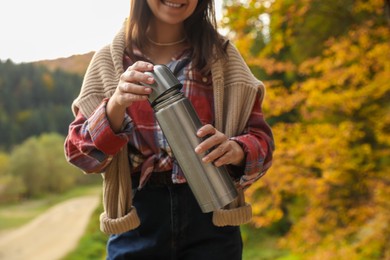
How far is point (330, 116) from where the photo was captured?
A: 3455mm

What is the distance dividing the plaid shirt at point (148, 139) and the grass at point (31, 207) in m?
3.31

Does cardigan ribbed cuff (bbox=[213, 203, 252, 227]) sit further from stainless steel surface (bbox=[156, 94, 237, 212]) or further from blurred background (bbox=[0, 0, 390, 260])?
blurred background (bbox=[0, 0, 390, 260])

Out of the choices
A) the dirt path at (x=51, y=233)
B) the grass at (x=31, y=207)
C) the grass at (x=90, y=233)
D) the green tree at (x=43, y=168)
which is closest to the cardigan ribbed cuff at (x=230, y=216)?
the grass at (x=90, y=233)

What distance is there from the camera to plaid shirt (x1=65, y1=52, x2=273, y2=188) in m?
0.88

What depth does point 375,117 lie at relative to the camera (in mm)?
3102

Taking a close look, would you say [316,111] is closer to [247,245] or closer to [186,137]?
[186,137]

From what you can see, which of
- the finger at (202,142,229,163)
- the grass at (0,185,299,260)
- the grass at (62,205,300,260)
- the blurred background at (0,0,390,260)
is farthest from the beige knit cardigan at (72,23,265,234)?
the grass at (62,205,300,260)

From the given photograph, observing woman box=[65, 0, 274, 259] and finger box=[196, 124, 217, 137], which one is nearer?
finger box=[196, 124, 217, 137]

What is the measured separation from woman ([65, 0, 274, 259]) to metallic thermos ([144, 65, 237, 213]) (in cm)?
6

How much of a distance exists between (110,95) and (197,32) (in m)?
0.23

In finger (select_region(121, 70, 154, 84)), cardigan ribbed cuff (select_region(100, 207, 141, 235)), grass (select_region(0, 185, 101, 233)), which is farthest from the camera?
grass (select_region(0, 185, 101, 233))

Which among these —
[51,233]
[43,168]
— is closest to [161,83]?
[43,168]

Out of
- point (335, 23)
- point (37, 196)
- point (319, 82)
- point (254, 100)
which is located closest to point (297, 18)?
point (319, 82)

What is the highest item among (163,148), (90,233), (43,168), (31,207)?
(163,148)
